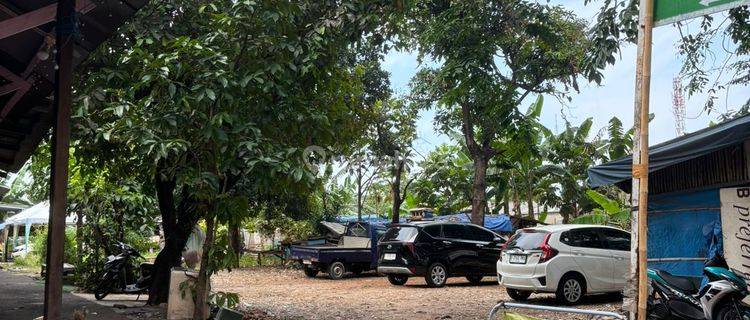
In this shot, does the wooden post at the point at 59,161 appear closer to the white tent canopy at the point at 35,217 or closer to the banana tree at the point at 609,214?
the banana tree at the point at 609,214

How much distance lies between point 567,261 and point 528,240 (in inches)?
31.9

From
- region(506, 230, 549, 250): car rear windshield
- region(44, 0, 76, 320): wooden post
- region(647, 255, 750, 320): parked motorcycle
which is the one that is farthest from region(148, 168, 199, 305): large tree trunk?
region(647, 255, 750, 320): parked motorcycle

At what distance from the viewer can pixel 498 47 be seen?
13.5 m

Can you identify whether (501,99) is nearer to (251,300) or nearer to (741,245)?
(741,245)

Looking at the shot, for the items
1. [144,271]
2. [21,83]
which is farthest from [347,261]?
[21,83]

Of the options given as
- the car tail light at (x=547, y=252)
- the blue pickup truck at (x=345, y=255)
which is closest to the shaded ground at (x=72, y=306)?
the car tail light at (x=547, y=252)

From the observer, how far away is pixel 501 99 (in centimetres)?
1263

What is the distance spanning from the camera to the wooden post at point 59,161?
5.36m

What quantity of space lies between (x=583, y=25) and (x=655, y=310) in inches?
393

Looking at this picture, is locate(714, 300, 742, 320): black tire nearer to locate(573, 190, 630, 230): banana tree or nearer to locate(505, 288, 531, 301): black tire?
locate(505, 288, 531, 301): black tire

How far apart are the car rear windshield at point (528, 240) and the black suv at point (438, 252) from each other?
335cm

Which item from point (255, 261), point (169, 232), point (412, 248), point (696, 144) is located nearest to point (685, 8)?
point (696, 144)

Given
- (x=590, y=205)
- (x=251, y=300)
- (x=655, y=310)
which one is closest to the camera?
(x=655, y=310)

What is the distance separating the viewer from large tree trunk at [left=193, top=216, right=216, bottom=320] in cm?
823
